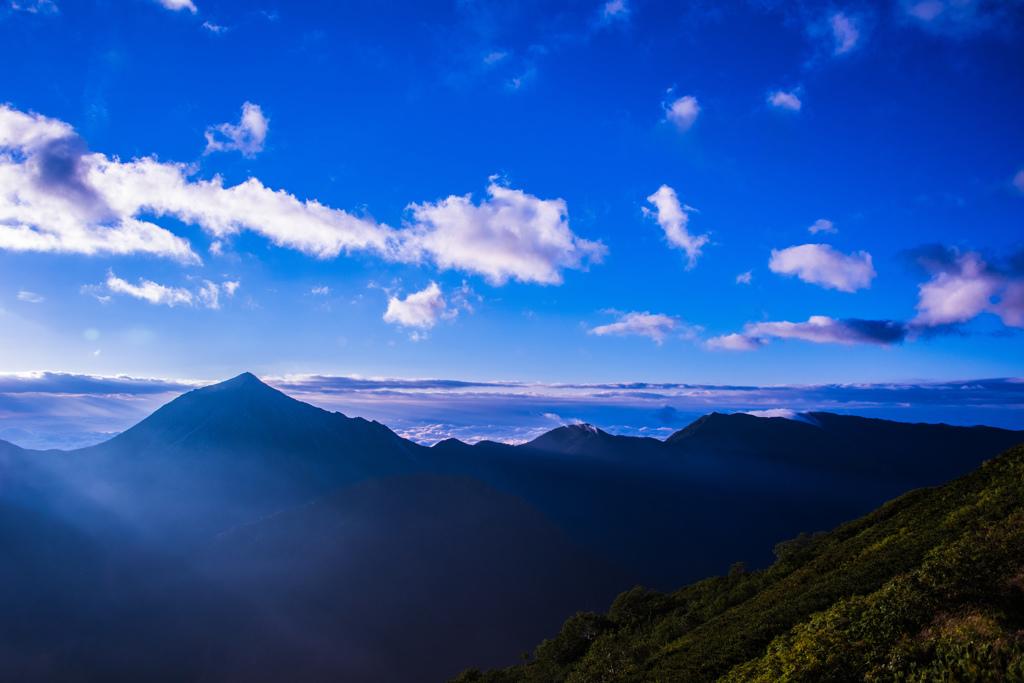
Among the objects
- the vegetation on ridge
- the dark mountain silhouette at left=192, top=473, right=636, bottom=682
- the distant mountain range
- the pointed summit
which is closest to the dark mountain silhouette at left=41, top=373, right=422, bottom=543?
the pointed summit

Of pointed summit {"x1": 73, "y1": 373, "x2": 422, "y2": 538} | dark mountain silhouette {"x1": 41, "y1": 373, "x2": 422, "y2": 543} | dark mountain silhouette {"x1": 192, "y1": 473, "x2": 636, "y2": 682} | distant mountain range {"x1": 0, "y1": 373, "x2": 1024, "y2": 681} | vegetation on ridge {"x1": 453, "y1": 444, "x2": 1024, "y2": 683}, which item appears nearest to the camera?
vegetation on ridge {"x1": 453, "y1": 444, "x2": 1024, "y2": 683}

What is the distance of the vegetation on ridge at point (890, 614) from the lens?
13.0 meters

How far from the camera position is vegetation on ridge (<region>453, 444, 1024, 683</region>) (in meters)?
13.0

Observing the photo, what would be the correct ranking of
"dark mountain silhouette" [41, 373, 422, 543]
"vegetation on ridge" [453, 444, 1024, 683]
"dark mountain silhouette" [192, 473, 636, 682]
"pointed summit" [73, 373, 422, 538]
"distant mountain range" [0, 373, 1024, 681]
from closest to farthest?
"vegetation on ridge" [453, 444, 1024, 683] < "distant mountain range" [0, 373, 1024, 681] < "dark mountain silhouette" [192, 473, 636, 682] < "dark mountain silhouette" [41, 373, 422, 543] < "pointed summit" [73, 373, 422, 538]

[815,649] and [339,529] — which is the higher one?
[815,649]

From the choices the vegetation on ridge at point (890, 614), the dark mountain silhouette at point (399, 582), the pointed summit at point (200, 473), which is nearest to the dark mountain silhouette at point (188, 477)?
the pointed summit at point (200, 473)

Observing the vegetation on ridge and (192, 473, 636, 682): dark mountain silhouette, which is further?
(192, 473, 636, 682): dark mountain silhouette

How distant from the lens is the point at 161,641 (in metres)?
95.4

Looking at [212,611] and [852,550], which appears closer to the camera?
[852,550]

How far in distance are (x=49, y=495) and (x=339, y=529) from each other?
290ft

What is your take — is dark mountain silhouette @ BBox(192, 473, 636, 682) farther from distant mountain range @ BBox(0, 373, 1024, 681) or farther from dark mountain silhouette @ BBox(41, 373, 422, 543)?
dark mountain silhouette @ BBox(41, 373, 422, 543)

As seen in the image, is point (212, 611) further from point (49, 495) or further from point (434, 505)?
point (49, 495)

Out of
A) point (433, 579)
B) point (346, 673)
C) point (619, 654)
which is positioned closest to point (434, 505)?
point (433, 579)

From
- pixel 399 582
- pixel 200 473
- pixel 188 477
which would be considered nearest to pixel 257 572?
pixel 399 582
